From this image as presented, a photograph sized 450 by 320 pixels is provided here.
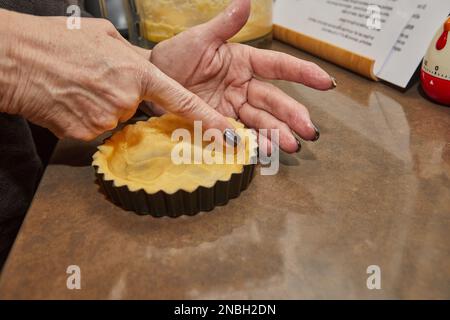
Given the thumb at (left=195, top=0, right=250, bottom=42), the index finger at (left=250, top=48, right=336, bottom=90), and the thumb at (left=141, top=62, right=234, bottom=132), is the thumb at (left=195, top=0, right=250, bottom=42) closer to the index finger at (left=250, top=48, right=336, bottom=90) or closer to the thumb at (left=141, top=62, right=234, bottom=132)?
the index finger at (left=250, top=48, right=336, bottom=90)

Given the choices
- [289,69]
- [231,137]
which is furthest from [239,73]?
[231,137]

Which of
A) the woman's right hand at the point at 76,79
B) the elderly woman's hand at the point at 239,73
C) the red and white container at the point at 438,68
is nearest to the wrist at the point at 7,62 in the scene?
the woman's right hand at the point at 76,79

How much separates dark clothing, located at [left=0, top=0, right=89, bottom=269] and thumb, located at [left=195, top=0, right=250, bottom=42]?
66 cm

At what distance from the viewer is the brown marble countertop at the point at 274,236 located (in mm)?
746

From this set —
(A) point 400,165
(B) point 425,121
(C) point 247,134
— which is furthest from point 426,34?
(C) point 247,134

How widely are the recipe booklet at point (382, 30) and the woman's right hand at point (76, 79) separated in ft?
2.85

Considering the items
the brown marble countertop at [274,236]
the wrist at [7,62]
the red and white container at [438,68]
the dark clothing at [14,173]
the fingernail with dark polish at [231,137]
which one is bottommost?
the dark clothing at [14,173]

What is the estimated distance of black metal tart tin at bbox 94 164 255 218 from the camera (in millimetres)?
862

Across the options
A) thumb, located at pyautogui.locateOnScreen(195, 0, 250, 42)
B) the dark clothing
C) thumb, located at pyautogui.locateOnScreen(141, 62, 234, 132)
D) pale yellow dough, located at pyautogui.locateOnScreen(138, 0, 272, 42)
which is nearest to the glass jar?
pale yellow dough, located at pyautogui.locateOnScreen(138, 0, 272, 42)

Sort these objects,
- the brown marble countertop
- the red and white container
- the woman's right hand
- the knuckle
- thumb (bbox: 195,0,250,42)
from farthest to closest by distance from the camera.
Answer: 1. the red and white container
2. thumb (bbox: 195,0,250,42)
3. the knuckle
4. the woman's right hand
5. the brown marble countertop

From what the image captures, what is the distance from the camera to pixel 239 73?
1.25m

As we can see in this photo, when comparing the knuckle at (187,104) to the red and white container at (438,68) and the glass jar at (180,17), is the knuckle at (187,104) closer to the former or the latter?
the glass jar at (180,17)
